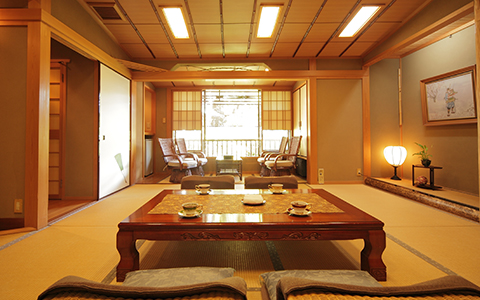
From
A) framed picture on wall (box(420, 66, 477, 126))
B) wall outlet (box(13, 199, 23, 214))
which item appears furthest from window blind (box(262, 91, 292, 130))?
wall outlet (box(13, 199, 23, 214))

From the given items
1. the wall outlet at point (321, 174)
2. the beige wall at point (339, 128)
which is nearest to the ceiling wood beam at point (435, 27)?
the beige wall at point (339, 128)

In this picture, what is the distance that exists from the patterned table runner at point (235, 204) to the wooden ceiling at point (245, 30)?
263cm

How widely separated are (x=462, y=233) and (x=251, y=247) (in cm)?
206

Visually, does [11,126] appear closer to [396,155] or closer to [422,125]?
[396,155]

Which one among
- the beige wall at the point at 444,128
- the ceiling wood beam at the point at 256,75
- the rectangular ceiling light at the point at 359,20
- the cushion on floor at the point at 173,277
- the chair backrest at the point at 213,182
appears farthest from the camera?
the ceiling wood beam at the point at 256,75

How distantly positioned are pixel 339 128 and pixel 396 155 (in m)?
1.15

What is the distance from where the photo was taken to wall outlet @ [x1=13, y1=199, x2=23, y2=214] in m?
2.43

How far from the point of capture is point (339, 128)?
4953 millimetres

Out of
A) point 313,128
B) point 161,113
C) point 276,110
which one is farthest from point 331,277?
point 161,113

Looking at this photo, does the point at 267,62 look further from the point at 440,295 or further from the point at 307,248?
the point at 440,295

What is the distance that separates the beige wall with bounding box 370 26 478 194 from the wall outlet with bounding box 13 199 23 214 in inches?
224

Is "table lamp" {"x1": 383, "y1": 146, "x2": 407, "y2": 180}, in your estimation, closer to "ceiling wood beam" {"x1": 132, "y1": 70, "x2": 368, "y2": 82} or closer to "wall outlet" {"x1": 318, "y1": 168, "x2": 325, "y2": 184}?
"wall outlet" {"x1": 318, "y1": 168, "x2": 325, "y2": 184}

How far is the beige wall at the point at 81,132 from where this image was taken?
11.8 ft

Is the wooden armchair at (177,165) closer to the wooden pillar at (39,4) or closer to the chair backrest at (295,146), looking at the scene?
the chair backrest at (295,146)
